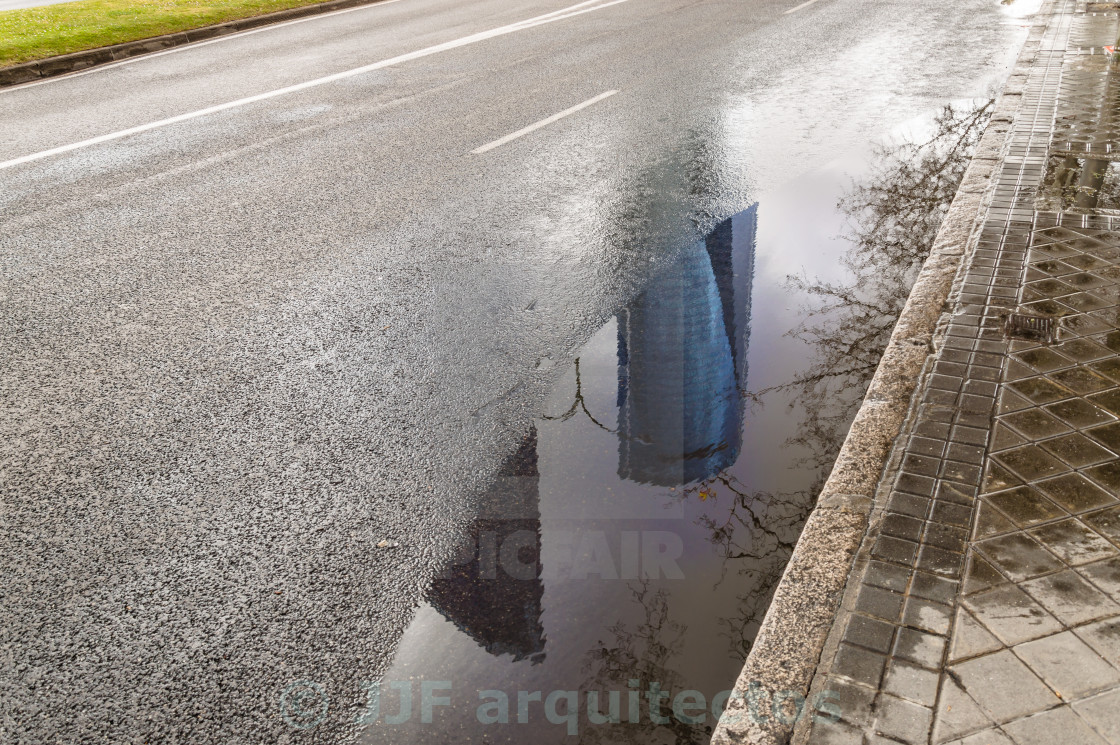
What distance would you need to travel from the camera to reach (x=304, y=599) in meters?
2.67

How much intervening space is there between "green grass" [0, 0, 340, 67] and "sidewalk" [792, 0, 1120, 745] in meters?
12.4

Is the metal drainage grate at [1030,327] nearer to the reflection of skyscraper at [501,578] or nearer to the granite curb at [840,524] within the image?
the granite curb at [840,524]

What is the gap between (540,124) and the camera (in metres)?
7.75

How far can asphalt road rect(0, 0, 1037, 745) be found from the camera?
2.58 metres

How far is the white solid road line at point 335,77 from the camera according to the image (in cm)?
748

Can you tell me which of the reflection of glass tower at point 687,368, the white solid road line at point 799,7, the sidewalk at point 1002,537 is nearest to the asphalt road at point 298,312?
the reflection of glass tower at point 687,368

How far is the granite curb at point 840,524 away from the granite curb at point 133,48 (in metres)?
11.6

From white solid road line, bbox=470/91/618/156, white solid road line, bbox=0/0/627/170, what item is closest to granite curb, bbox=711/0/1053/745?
white solid road line, bbox=470/91/618/156

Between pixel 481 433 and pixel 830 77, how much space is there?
784cm

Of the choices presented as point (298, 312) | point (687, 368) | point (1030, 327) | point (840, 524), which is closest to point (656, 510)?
point (840, 524)

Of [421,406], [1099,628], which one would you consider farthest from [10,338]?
[1099,628]

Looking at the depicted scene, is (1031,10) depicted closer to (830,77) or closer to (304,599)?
(830,77)

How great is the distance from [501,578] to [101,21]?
45.6ft

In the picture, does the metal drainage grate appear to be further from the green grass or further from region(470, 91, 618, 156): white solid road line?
the green grass
